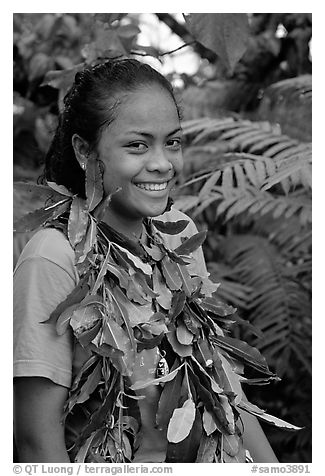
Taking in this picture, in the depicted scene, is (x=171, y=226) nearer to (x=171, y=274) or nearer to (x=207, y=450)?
(x=171, y=274)

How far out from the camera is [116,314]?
1381 mm

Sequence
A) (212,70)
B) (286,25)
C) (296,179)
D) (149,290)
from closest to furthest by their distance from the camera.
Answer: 1. (149,290)
2. (296,179)
3. (286,25)
4. (212,70)

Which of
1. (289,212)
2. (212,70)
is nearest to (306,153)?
(289,212)

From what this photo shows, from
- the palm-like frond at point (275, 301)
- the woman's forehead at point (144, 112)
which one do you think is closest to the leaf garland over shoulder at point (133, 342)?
the woman's forehead at point (144, 112)

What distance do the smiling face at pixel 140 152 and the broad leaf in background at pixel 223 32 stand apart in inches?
20.0

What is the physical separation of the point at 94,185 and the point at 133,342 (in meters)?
0.31

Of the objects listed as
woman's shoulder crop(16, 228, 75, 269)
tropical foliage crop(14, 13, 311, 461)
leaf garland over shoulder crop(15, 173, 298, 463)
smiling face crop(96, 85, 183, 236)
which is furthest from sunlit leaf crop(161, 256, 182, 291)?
tropical foliage crop(14, 13, 311, 461)

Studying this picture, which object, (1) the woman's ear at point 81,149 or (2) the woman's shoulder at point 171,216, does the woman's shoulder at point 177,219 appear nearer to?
(2) the woman's shoulder at point 171,216

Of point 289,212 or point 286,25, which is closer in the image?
point 289,212

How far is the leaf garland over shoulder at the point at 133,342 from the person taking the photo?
4.42ft

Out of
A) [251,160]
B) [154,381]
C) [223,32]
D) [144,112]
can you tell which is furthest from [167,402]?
[251,160]

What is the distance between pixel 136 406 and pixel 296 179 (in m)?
1.35

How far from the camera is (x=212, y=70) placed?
4590mm
